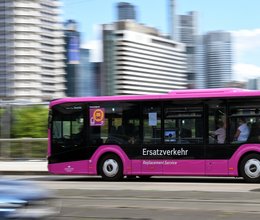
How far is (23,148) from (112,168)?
10822 millimetres

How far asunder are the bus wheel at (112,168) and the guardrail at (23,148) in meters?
9.59

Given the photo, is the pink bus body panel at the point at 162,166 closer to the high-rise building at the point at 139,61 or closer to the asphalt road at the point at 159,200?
the asphalt road at the point at 159,200

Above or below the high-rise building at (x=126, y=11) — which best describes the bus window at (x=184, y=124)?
below

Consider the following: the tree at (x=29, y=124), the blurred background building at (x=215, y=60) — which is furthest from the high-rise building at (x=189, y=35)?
the tree at (x=29, y=124)

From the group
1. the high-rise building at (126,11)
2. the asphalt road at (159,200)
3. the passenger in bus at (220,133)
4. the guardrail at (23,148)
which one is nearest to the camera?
the asphalt road at (159,200)

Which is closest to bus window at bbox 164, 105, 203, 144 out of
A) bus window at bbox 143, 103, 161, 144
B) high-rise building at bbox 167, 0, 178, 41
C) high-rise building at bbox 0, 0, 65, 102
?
bus window at bbox 143, 103, 161, 144

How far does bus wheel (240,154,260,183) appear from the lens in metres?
15.4

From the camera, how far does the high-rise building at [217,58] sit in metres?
65.2

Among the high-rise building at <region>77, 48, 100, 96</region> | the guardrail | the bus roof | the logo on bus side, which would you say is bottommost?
the guardrail

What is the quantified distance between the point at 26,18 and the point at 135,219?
54590mm

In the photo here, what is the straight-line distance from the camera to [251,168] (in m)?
15.4

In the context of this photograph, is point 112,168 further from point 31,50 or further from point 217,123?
point 31,50

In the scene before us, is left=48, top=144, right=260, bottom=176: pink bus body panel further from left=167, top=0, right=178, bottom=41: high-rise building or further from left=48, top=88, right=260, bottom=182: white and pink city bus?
left=167, top=0, right=178, bottom=41: high-rise building

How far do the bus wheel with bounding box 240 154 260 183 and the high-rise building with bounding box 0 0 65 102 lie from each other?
1365 inches
